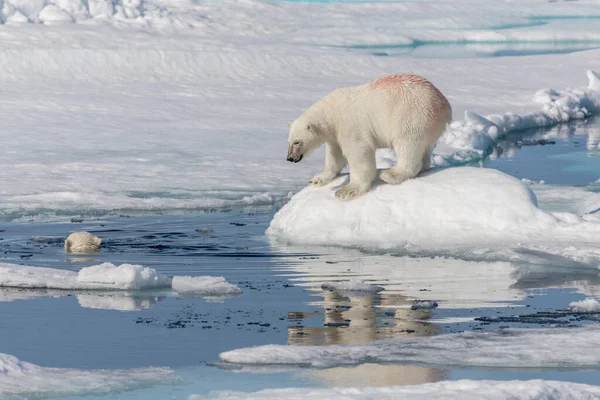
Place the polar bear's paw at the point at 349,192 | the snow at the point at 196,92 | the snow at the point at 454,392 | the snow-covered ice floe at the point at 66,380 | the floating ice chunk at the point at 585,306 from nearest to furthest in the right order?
the snow at the point at 454,392, the snow-covered ice floe at the point at 66,380, the floating ice chunk at the point at 585,306, the polar bear's paw at the point at 349,192, the snow at the point at 196,92

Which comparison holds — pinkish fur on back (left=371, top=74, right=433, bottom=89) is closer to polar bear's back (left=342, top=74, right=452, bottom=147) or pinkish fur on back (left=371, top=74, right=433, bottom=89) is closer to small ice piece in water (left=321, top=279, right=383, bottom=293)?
polar bear's back (left=342, top=74, right=452, bottom=147)

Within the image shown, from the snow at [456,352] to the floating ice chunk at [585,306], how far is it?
0.59 meters

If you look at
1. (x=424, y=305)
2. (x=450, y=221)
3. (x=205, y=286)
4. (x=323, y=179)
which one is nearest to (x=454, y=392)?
(x=424, y=305)

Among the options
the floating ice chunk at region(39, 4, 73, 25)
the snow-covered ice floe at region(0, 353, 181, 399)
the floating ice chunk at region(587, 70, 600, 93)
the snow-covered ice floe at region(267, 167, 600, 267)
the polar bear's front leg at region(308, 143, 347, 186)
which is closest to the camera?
the snow-covered ice floe at region(0, 353, 181, 399)

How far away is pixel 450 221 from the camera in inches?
295

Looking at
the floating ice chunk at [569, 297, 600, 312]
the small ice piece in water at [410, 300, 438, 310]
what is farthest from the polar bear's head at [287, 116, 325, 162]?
the floating ice chunk at [569, 297, 600, 312]

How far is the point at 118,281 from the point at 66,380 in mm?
1891

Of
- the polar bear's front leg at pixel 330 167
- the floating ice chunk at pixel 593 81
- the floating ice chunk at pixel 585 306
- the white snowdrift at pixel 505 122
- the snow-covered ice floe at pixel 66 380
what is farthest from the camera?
the floating ice chunk at pixel 593 81

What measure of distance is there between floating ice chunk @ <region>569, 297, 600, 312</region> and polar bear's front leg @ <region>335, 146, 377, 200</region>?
229 cm

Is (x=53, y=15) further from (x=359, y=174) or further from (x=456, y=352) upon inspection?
(x=456, y=352)

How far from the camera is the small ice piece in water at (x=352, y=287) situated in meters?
6.12

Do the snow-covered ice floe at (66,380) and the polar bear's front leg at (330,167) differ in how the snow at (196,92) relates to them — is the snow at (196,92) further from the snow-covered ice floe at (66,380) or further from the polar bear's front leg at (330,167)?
the snow-covered ice floe at (66,380)

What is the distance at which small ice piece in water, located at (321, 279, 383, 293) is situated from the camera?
241 inches

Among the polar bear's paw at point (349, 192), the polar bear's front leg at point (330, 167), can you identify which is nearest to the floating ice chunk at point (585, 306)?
the polar bear's paw at point (349, 192)
